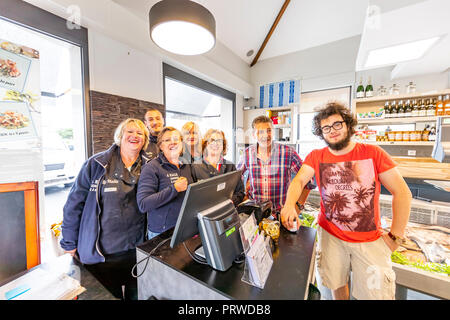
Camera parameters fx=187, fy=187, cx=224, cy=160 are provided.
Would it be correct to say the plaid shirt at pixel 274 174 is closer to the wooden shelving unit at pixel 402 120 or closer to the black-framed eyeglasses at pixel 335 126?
the black-framed eyeglasses at pixel 335 126

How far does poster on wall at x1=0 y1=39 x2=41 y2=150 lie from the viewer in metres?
1.27

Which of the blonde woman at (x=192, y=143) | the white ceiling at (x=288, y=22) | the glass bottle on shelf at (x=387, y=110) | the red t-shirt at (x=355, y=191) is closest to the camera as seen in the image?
the red t-shirt at (x=355, y=191)

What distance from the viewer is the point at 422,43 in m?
1.81

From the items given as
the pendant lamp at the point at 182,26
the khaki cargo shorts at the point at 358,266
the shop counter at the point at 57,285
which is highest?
the pendant lamp at the point at 182,26

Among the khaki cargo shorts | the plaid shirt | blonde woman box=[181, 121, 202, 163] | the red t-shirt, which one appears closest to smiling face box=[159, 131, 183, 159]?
blonde woman box=[181, 121, 202, 163]

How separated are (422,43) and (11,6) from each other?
→ 3.48 m

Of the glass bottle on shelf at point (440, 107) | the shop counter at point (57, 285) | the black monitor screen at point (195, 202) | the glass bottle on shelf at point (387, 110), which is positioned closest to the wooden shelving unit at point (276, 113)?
the glass bottle on shelf at point (387, 110)

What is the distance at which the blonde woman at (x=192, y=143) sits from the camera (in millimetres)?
1656

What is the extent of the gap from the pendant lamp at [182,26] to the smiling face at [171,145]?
640 mm

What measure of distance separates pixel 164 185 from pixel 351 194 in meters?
1.24

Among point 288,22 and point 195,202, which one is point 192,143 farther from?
point 288,22
